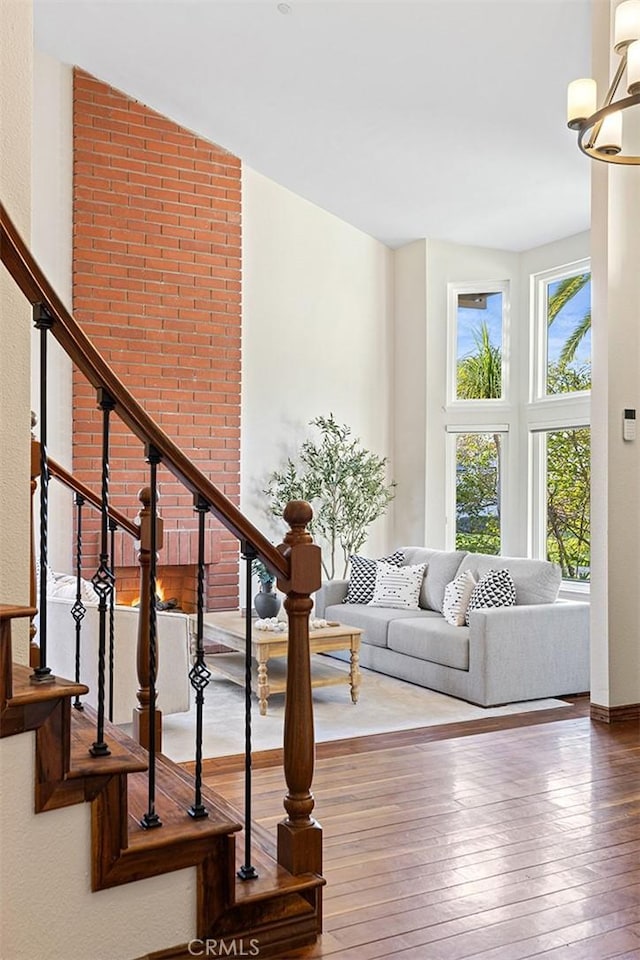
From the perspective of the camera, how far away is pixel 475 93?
222 inches

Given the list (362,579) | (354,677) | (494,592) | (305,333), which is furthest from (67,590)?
(305,333)

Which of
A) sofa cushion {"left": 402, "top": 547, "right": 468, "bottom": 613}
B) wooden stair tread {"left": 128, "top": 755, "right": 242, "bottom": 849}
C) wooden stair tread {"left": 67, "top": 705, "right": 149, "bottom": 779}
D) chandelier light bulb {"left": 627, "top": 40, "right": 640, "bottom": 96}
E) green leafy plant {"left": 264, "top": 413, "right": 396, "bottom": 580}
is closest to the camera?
wooden stair tread {"left": 67, "top": 705, "right": 149, "bottom": 779}

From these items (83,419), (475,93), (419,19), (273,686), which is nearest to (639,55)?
(419,19)

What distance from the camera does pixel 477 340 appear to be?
7.93m

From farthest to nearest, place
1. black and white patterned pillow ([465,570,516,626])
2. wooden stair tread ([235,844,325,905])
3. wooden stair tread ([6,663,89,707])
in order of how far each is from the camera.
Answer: black and white patterned pillow ([465,570,516,626]) → wooden stair tread ([235,844,325,905]) → wooden stair tread ([6,663,89,707])

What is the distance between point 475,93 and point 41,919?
5.34m

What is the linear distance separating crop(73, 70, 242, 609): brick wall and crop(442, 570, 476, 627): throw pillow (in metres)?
2.20

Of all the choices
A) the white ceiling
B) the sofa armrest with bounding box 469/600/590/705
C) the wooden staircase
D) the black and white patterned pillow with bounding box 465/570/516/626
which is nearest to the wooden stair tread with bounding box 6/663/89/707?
the wooden staircase

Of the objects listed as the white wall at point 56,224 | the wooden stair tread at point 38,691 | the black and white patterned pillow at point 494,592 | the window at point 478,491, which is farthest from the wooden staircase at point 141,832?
the window at point 478,491

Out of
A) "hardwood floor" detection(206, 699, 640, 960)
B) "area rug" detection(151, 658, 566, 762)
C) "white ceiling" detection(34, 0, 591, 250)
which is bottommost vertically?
"area rug" detection(151, 658, 566, 762)

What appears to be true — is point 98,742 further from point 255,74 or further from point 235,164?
point 235,164

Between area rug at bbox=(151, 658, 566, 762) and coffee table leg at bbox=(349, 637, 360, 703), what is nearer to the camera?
area rug at bbox=(151, 658, 566, 762)

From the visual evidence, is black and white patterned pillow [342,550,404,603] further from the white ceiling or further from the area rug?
the white ceiling

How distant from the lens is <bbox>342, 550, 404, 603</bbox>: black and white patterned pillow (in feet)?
22.6
